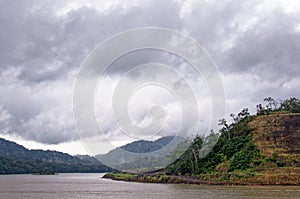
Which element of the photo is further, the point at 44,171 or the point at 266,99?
the point at 44,171

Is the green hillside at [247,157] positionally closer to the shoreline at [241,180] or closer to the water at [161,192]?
the shoreline at [241,180]

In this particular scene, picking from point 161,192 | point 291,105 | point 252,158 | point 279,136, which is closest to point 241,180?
point 252,158

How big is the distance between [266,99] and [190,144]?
110 ft

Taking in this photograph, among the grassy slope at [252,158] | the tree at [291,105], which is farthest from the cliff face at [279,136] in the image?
the tree at [291,105]

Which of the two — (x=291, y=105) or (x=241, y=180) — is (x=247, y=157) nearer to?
(x=241, y=180)

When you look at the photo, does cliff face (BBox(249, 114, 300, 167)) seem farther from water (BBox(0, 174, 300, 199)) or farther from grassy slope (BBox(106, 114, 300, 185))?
water (BBox(0, 174, 300, 199))

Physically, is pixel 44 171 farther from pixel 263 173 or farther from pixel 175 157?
pixel 263 173

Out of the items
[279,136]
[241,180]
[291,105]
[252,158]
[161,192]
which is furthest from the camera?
[291,105]

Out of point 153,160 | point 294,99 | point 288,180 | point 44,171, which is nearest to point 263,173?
point 288,180

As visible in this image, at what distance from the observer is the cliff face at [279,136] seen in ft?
260

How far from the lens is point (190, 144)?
96.6 m

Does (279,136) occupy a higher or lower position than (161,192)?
higher

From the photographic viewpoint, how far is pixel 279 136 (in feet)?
288

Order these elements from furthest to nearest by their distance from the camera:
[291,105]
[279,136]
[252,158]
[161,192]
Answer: [291,105] < [279,136] < [252,158] < [161,192]
